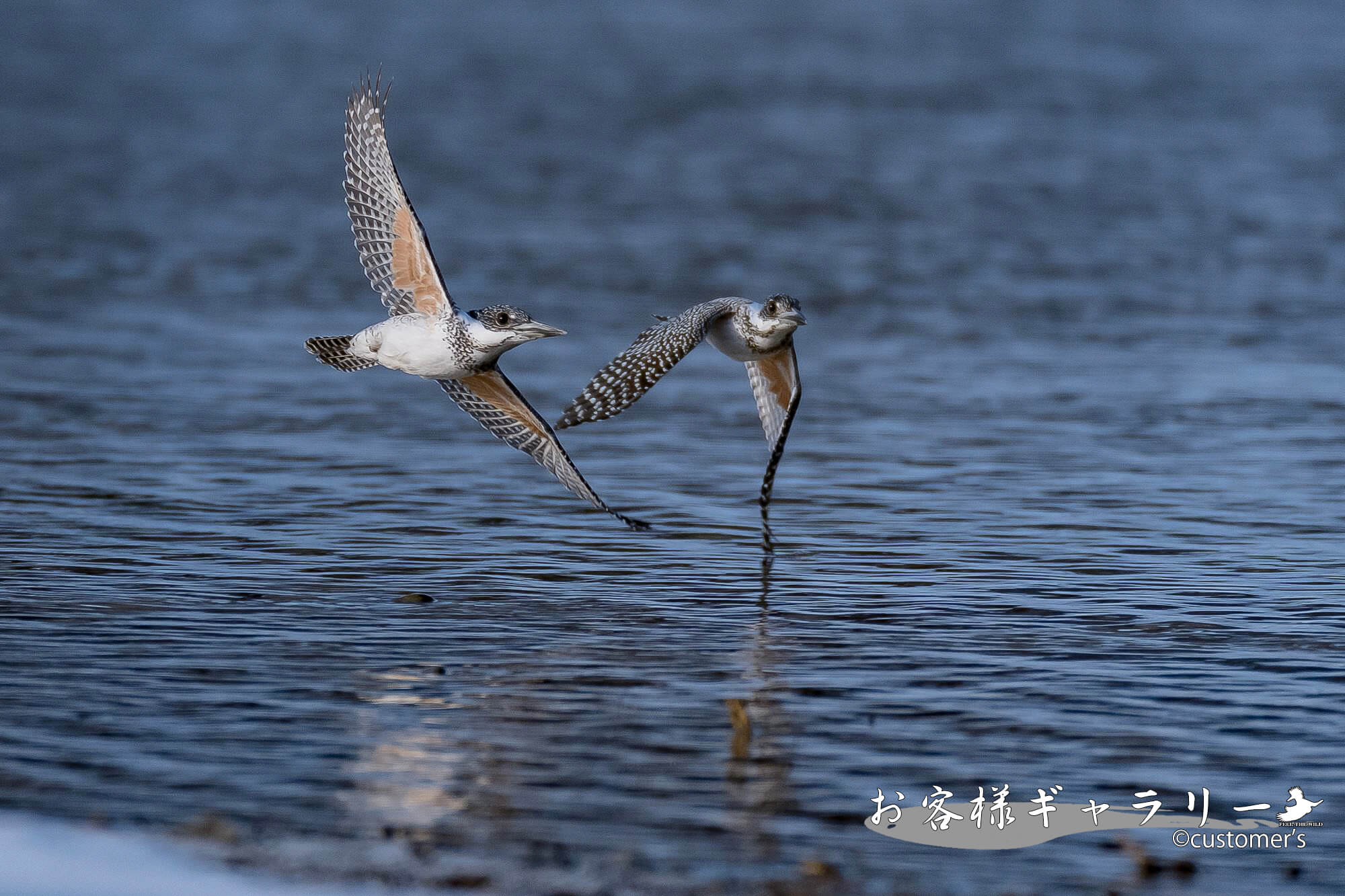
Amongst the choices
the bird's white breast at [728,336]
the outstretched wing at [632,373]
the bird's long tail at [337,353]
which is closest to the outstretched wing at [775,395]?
the bird's white breast at [728,336]

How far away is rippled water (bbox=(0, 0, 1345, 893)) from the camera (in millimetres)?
9078

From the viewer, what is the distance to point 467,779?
30.1 feet

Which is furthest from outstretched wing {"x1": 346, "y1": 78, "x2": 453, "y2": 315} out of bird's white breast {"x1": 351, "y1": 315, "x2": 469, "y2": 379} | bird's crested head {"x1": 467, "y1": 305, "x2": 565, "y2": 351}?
bird's crested head {"x1": 467, "y1": 305, "x2": 565, "y2": 351}

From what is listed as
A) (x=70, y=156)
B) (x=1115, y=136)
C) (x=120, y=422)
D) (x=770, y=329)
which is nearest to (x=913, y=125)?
(x=1115, y=136)

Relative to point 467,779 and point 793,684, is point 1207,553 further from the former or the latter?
point 467,779

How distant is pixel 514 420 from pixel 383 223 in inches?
55.6

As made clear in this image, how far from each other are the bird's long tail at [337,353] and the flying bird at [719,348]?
1.23 meters

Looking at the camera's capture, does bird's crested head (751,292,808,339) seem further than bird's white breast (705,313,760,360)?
No

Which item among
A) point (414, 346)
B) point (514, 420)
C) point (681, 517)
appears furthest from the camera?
point (681, 517)

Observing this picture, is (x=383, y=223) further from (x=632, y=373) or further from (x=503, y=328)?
(x=632, y=373)

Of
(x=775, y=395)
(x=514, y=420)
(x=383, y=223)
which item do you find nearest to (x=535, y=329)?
(x=514, y=420)

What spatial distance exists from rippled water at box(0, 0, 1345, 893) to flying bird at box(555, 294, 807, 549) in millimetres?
1152

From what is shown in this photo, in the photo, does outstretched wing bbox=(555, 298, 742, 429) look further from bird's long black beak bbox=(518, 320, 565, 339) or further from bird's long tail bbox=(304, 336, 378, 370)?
bird's long tail bbox=(304, 336, 378, 370)

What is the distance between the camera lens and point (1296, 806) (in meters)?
9.08
